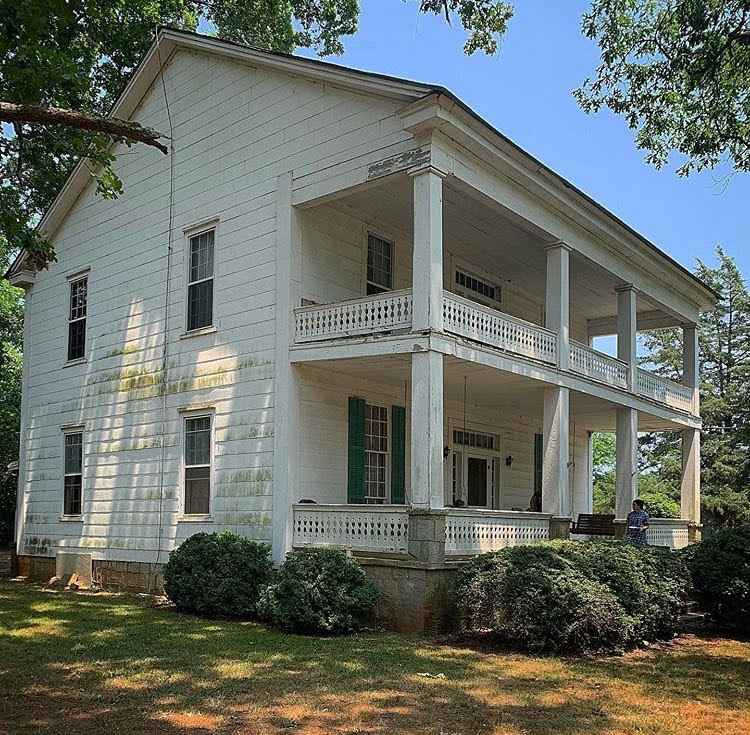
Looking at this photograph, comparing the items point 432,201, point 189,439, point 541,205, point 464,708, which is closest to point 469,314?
point 432,201

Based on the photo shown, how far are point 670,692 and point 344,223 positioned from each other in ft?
34.4

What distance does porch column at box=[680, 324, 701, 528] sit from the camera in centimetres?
2303

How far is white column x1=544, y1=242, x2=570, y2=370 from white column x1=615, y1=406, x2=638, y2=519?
3.86 metres

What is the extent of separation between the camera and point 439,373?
43.5 feet

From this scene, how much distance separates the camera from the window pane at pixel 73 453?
65.1 feet

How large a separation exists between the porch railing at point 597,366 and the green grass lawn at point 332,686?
6.38m

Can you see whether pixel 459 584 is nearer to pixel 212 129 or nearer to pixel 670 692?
pixel 670 692

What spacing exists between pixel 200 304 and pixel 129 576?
5.89m

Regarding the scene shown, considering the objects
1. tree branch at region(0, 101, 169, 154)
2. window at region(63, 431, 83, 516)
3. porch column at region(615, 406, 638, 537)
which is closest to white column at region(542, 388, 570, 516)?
porch column at region(615, 406, 638, 537)

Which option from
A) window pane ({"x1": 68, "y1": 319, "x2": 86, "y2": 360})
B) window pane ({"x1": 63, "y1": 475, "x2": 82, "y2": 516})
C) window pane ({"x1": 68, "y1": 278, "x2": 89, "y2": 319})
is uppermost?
window pane ({"x1": 68, "y1": 278, "x2": 89, "y2": 319})

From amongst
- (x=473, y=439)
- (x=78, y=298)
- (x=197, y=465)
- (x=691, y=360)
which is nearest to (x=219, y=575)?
(x=197, y=465)

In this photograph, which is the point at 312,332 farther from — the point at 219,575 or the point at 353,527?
the point at 219,575

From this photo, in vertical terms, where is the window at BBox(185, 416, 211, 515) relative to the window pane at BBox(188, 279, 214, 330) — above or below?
below

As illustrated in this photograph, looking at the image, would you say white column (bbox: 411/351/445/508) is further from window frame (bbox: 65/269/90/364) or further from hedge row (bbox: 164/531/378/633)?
window frame (bbox: 65/269/90/364)
